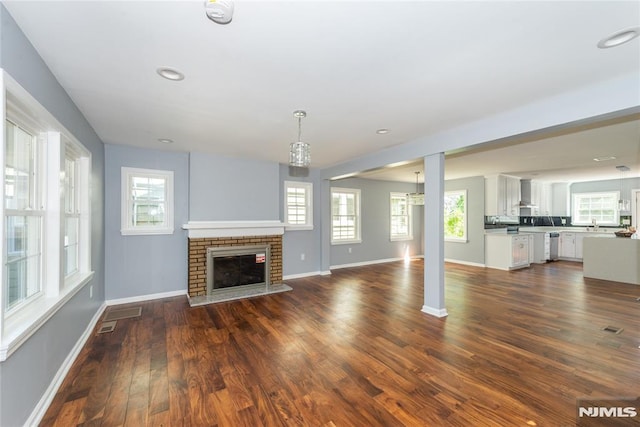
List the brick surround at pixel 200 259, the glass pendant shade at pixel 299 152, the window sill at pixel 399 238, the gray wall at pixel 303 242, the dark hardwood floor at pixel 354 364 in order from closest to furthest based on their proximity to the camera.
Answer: the dark hardwood floor at pixel 354 364, the glass pendant shade at pixel 299 152, the brick surround at pixel 200 259, the gray wall at pixel 303 242, the window sill at pixel 399 238

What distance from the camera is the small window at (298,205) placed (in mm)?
6126

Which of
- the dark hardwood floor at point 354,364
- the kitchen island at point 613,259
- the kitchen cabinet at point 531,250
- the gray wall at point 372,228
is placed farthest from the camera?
the kitchen cabinet at point 531,250

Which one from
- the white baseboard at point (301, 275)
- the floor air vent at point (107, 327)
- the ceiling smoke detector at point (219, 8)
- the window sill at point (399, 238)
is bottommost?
the floor air vent at point (107, 327)

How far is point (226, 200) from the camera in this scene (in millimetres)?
5160

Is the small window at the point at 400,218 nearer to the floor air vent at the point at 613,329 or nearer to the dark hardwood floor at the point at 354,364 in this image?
the dark hardwood floor at the point at 354,364

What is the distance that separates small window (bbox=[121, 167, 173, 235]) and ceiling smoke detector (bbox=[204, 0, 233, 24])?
409 centimetres

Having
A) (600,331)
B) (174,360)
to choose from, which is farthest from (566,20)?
(174,360)

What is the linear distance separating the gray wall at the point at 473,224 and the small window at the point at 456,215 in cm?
12

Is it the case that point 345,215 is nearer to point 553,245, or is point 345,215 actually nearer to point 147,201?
point 147,201

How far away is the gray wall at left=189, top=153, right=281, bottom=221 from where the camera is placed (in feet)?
16.1

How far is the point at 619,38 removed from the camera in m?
1.74

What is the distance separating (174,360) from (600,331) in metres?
4.85

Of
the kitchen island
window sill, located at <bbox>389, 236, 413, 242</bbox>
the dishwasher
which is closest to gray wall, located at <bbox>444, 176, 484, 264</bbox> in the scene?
window sill, located at <bbox>389, 236, 413, 242</bbox>

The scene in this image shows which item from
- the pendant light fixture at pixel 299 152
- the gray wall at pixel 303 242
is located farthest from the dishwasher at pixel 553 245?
the pendant light fixture at pixel 299 152
